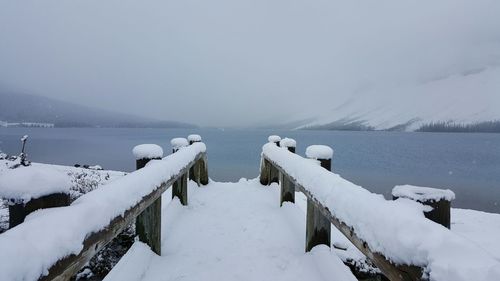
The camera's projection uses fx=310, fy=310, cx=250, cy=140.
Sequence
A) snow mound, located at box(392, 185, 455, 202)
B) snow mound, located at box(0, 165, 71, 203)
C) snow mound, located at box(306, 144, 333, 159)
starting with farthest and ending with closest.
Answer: snow mound, located at box(306, 144, 333, 159)
snow mound, located at box(392, 185, 455, 202)
snow mound, located at box(0, 165, 71, 203)

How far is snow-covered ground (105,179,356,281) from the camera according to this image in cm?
359

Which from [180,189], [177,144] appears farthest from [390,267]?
[177,144]

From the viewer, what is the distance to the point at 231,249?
14.6 ft

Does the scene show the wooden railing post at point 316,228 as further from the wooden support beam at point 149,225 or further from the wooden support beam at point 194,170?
the wooden support beam at point 194,170

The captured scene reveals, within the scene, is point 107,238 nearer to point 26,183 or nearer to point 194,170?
point 26,183

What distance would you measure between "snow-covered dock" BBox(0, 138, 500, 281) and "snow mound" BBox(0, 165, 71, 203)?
0.12 metres

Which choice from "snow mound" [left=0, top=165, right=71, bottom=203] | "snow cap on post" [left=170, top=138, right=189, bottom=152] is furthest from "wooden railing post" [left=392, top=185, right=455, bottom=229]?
"snow cap on post" [left=170, top=138, right=189, bottom=152]

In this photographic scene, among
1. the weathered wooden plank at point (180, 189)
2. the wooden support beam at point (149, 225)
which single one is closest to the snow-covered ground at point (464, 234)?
the weathered wooden plank at point (180, 189)

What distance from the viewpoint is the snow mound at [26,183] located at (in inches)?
61.9

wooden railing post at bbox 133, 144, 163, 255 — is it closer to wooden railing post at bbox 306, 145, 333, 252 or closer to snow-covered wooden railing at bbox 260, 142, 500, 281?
wooden railing post at bbox 306, 145, 333, 252

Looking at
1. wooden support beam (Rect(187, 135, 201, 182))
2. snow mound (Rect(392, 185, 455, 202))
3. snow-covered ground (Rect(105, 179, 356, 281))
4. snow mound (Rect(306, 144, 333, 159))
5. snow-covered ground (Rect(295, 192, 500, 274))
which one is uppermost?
snow mound (Rect(392, 185, 455, 202))

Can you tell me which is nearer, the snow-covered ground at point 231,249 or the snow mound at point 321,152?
the snow-covered ground at point 231,249

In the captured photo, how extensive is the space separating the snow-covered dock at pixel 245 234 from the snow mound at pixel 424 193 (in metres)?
0.03

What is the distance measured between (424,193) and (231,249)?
10.6 ft
